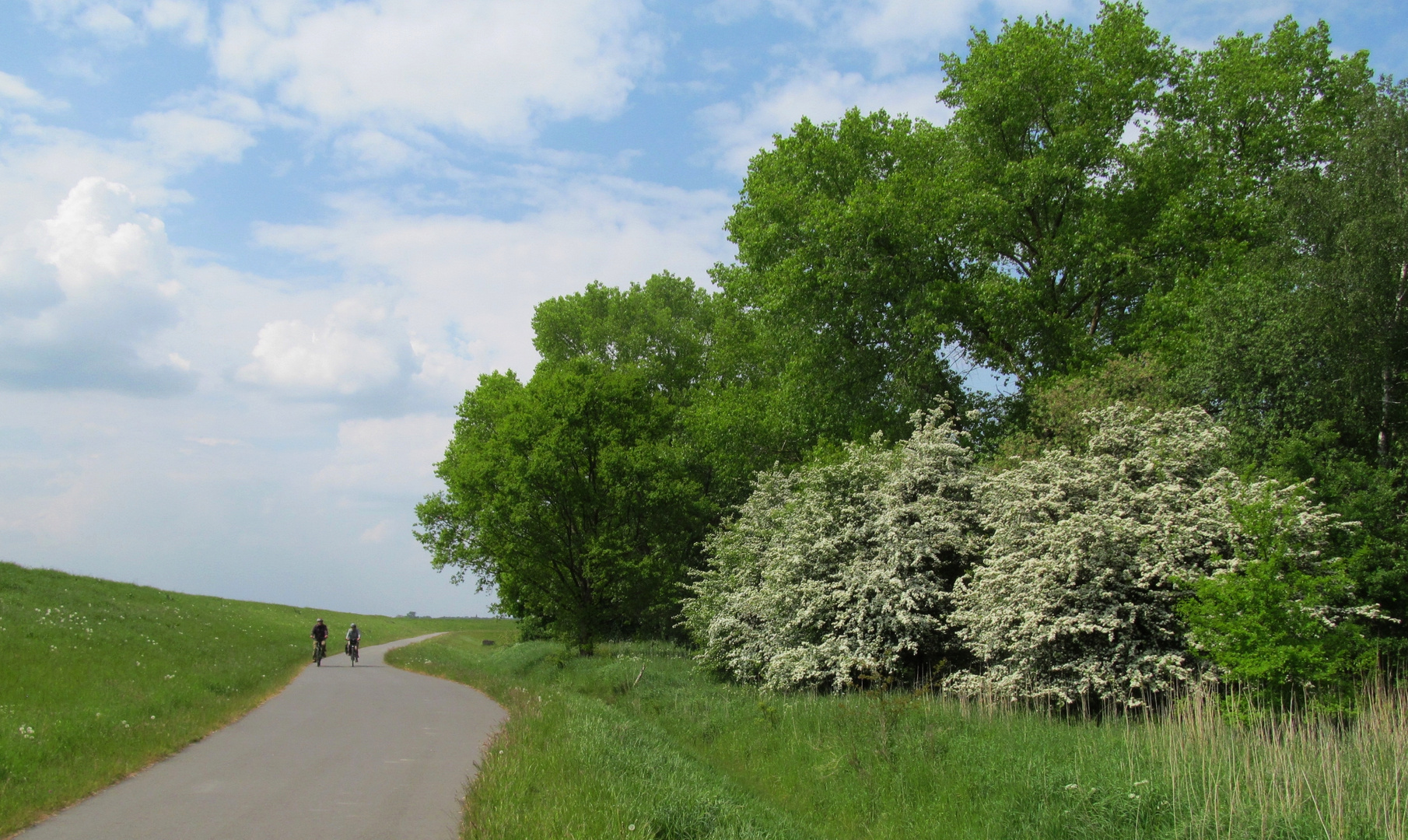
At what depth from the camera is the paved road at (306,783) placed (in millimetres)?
7734

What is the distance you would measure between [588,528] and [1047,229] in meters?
18.2

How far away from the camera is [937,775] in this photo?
10.1 metres

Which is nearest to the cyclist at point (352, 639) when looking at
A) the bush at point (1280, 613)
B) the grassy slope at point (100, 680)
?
the grassy slope at point (100, 680)

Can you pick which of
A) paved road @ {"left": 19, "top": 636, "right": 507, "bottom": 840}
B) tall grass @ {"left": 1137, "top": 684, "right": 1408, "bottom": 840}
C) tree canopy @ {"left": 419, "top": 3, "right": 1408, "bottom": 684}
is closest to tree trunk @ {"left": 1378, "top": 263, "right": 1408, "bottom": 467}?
tree canopy @ {"left": 419, "top": 3, "right": 1408, "bottom": 684}

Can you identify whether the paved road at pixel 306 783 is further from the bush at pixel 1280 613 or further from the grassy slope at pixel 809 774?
the bush at pixel 1280 613

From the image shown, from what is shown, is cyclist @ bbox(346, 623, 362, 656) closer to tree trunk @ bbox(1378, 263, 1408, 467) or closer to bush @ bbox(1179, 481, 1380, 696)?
bush @ bbox(1179, 481, 1380, 696)

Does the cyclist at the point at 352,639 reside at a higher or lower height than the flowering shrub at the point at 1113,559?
lower

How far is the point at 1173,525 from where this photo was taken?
13.1m

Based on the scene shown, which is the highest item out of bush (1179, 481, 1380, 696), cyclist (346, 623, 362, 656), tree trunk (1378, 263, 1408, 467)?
tree trunk (1378, 263, 1408, 467)

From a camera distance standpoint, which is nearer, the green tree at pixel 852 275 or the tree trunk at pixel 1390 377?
the tree trunk at pixel 1390 377

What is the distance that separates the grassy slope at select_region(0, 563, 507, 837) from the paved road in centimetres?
45

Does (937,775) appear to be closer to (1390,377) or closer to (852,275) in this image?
(1390,377)

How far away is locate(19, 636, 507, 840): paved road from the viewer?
773 centimetres

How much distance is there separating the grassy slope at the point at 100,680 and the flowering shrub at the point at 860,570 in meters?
11.0
